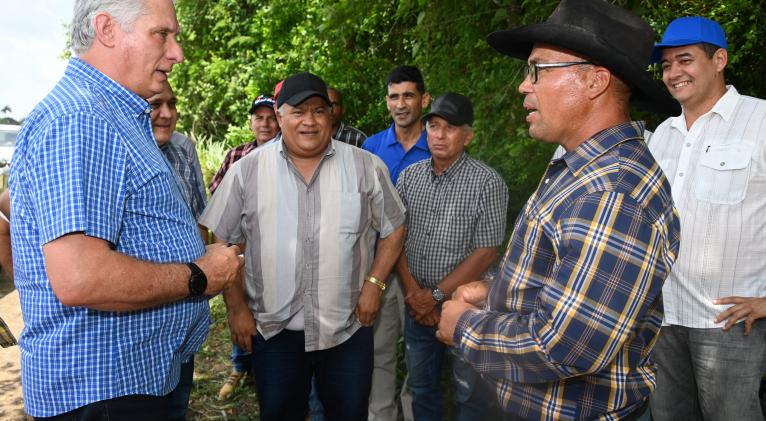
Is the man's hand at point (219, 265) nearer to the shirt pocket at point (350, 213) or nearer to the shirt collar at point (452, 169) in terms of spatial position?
the shirt pocket at point (350, 213)

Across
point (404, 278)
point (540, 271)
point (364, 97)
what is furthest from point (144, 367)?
point (364, 97)

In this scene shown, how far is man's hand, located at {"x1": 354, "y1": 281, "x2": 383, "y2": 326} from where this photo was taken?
11.0ft

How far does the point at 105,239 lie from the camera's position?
1.78 metres

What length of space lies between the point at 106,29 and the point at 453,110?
242 centimetres

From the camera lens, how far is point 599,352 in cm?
171

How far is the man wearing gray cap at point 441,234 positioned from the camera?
382 centimetres

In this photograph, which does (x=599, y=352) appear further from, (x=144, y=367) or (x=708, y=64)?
(x=708, y=64)

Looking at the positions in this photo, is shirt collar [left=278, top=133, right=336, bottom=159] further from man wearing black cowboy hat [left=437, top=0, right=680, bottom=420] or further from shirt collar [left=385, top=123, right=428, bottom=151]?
man wearing black cowboy hat [left=437, top=0, right=680, bottom=420]

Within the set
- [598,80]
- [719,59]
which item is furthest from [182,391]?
[719,59]

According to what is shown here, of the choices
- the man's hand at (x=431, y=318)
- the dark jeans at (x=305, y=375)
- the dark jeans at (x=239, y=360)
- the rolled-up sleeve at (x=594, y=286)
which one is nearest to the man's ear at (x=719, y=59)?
the rolled-up sleeve at (x=594, y=286)

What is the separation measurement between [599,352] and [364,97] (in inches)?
325

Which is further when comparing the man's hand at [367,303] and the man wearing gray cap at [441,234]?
the man wearing gray cap at [441,234]

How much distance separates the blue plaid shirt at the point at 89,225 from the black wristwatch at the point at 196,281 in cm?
9

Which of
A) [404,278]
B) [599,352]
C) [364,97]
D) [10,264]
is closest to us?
[599,352]
